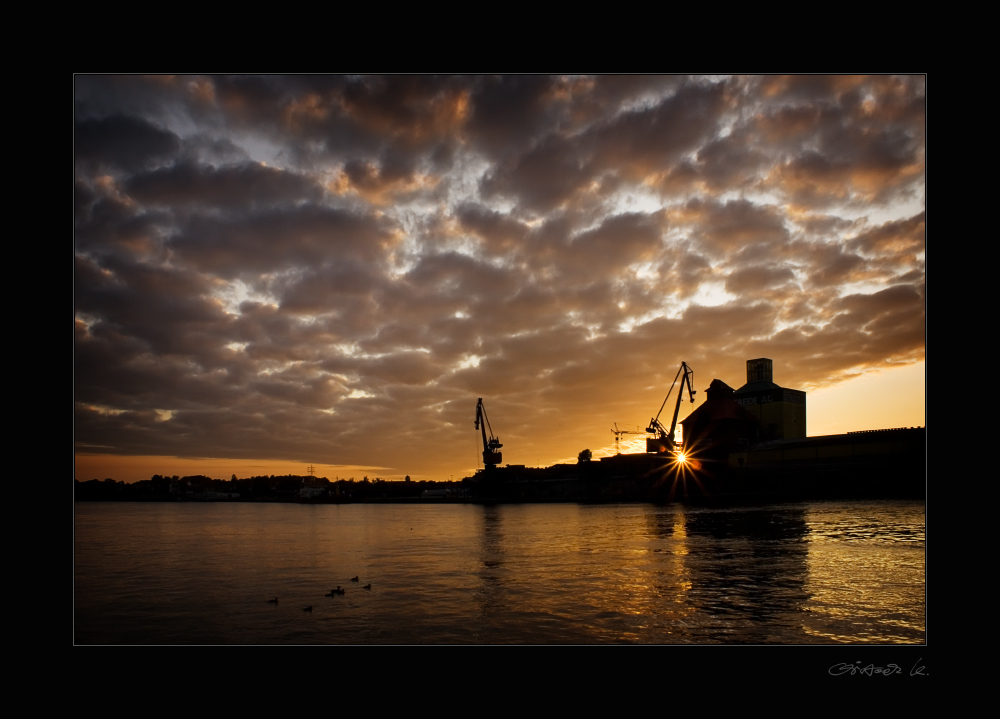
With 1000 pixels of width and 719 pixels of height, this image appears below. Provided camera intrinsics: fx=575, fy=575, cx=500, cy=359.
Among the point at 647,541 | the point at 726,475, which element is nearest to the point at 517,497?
the point at 726,475

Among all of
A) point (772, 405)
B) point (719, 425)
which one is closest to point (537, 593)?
point (719, 425)

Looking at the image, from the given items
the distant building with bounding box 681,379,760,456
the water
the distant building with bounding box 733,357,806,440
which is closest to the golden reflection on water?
the water

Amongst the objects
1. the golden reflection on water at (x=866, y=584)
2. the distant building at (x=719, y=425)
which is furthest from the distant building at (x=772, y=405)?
the golden reflection on water at (x=866, y=584)

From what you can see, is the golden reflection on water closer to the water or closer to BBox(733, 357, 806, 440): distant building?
the water

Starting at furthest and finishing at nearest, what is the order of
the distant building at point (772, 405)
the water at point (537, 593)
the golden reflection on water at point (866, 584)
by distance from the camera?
the distant building at point (772, 405)
the water at point (537, 593)
the golden reflection on water at point (866, 584)

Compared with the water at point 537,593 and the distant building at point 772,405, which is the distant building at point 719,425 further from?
the water at point 537,593

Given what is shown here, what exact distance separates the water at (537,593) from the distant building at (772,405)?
3261 inches

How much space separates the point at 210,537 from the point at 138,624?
50.0 meters

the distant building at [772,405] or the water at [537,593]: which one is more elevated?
the distant building at [772,405]

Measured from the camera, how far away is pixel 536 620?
19.5 m

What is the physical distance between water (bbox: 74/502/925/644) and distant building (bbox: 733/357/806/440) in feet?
272

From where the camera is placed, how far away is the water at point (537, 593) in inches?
712
